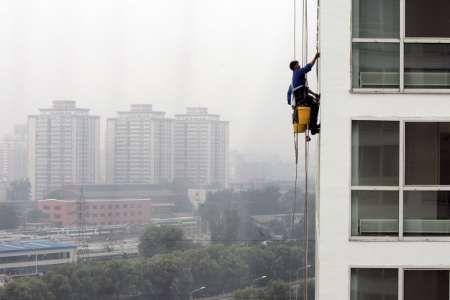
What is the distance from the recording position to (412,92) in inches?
177

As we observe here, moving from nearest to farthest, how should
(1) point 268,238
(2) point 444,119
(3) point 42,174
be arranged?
(2) point 444,119
(1) point 268,238
(3) point 42,174

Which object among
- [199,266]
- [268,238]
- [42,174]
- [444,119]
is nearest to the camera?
[444,119]

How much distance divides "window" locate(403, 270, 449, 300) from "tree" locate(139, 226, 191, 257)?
6398cm

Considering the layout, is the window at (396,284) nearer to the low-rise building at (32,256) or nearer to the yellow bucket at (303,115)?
the yellow bucket at (303,115)

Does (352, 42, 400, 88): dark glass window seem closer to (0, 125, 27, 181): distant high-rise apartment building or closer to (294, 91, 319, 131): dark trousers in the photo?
(294, 91, 319, 131): dark trousers

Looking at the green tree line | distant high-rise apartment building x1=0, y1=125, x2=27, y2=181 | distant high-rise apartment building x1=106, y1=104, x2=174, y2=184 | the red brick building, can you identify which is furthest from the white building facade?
distant high-rise apartment building x1=0, y1=125, x2=27, y2=181

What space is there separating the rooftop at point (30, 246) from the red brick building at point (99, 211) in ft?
13.5

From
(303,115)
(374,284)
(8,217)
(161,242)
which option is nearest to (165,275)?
(161,242)

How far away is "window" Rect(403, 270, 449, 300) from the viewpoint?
14.5 feet

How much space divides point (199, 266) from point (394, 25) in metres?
59.0

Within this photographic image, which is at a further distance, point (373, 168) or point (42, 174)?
point (42, 174)

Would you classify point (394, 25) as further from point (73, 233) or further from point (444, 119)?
point (73, 233)

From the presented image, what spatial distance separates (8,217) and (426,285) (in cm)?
7641

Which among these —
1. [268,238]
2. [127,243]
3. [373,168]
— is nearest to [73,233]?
[127,243]
